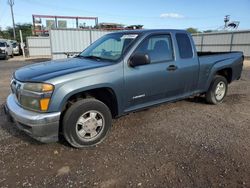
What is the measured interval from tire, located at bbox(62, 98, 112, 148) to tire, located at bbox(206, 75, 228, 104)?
9.95ft

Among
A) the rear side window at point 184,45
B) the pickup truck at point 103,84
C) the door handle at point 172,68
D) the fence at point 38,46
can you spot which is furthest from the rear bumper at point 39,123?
the fence at point 38,46

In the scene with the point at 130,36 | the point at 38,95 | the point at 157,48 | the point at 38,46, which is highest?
the point at 130,36

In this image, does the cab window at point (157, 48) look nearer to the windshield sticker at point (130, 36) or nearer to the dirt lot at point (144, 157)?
the windshield sticker at point (130, 36)

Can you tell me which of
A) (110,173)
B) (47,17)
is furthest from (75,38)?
(47,17)

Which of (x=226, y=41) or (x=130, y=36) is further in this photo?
(x=226, y=41)

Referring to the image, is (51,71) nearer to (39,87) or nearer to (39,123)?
(39,87)

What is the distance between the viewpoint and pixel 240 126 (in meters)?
4.39

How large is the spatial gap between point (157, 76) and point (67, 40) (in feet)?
38.2

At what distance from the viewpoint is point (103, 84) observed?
3498 millimetres

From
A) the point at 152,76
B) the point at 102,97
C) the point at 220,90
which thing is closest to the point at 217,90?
the point at 220,90

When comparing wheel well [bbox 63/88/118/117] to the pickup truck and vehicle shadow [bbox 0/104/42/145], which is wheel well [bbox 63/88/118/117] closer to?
the pickup truck

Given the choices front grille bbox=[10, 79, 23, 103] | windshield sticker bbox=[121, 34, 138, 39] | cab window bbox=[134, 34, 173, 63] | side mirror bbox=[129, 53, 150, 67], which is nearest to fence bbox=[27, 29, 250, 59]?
windshield sticker bbox=[121, 34, 138, 39]

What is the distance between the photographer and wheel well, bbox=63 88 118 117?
3504 millimetres

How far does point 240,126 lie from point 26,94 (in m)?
3.87
